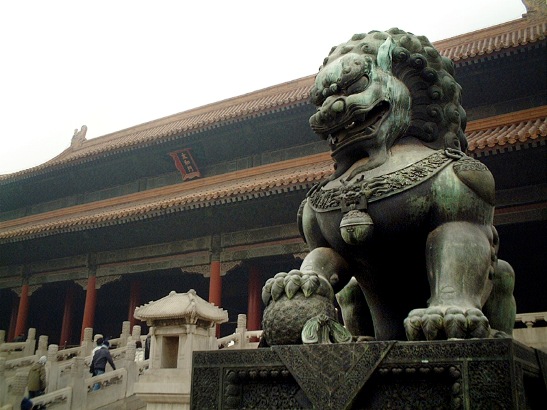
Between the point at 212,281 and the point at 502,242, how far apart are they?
21.1ft

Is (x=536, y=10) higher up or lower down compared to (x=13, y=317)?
higher up

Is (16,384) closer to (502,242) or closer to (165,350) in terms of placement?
(165,350)

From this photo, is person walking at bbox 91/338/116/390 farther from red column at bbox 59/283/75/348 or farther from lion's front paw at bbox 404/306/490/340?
lion's front paw at bbox 404/306/490/340

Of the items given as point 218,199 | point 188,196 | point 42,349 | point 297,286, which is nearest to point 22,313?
point 42,349

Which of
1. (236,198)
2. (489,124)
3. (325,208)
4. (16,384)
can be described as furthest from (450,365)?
(489,124)

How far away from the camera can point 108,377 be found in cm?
831

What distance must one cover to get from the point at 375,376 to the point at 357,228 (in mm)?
630

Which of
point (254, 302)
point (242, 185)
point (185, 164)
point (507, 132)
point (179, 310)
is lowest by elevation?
point (179, 310)

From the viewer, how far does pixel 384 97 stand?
237 cm

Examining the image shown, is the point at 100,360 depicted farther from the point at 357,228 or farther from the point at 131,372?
the point at 357,228

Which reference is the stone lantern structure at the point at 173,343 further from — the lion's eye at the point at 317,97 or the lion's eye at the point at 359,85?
the lion's eye at the point at 359,85

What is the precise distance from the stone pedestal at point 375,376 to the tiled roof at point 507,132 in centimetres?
687

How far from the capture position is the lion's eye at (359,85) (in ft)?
7.79

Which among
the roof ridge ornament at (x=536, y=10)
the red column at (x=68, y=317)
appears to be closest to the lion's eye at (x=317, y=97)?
the roof ridge ornament at (x=536, y=10)
